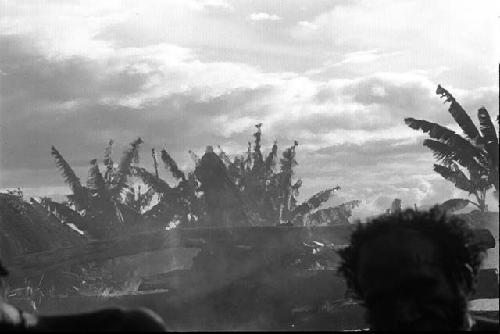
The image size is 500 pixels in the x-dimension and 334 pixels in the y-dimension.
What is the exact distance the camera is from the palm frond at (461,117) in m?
21.9

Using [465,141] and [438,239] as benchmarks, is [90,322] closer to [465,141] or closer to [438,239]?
[438,239]

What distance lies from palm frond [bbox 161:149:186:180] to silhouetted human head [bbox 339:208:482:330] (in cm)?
2845

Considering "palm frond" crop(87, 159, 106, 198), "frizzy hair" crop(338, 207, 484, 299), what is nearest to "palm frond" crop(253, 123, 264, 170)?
"palm frond" crop(87, 159, 106, 198)

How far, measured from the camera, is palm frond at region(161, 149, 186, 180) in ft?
103

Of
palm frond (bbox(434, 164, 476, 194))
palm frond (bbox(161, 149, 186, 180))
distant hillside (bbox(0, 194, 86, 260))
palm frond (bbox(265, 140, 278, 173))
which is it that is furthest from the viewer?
palm frond (bbox(265, 140, 278, 173))

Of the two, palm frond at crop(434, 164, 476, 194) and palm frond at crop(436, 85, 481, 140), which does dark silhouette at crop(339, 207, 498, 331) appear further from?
palm frond at crop(434, 164, 476, 194)

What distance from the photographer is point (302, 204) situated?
35.4 m

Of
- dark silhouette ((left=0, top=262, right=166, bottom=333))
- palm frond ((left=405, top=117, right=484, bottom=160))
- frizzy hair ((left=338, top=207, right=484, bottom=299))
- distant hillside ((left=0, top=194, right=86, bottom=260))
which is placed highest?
palm frond ((left=405, top=117, right=484, bottom=160))

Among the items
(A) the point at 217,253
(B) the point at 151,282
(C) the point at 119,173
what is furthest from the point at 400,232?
(C) the point at 119,173

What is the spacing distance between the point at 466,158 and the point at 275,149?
17.4m

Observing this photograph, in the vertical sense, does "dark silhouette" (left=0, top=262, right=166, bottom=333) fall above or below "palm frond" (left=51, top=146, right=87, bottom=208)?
below

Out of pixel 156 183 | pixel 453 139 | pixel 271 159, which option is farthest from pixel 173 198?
pixel 453 139

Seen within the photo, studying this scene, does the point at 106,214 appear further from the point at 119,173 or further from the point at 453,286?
the point at 453,286

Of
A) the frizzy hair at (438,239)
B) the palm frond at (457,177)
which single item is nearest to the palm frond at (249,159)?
the palm frond at (457,177)
